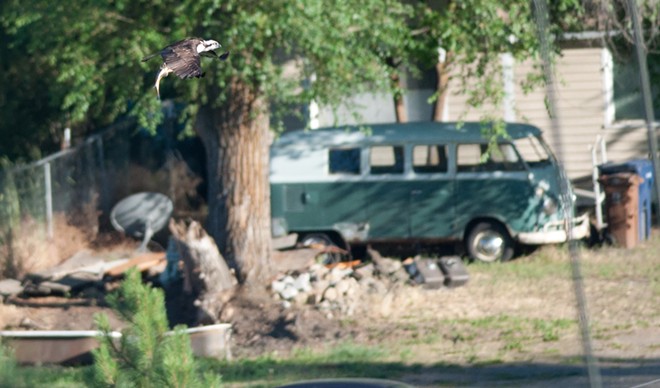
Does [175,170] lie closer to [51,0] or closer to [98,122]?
[98,122]

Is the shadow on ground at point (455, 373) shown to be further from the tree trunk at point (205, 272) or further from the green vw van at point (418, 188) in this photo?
the green vw van at point (418, 188)

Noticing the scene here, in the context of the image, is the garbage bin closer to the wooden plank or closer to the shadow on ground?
the shadow on ground

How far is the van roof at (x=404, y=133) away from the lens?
1627 centimetres

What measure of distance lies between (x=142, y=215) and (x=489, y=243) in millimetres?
5407

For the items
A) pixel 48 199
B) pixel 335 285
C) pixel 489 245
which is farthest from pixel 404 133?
pixel 48 199

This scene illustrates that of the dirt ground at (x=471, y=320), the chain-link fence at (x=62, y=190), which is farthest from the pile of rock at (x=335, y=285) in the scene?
the chain-link fence at (x=62, y=190)

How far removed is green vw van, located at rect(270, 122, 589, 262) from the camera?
1616 cm

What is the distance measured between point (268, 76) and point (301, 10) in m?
1.09

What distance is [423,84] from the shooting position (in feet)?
62.9

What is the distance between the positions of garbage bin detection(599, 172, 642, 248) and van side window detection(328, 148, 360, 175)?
3.64 meters

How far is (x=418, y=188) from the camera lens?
16.5 meters

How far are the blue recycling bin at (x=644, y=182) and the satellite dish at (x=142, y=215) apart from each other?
6.68m

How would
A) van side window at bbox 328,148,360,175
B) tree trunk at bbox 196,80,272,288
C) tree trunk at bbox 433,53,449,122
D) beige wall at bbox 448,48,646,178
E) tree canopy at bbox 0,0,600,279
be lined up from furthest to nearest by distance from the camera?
beige wall at bbox 448,48,646,178 < tree trunk at bbox 433,53,449,122 < van side window at bbox 328,148,360,175 < tree trunk at bbox 196,80,272,288 < tree canopy at bbox 0,0,600,279

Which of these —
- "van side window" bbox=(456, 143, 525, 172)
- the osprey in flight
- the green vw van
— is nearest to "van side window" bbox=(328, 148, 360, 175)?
the green vw van
